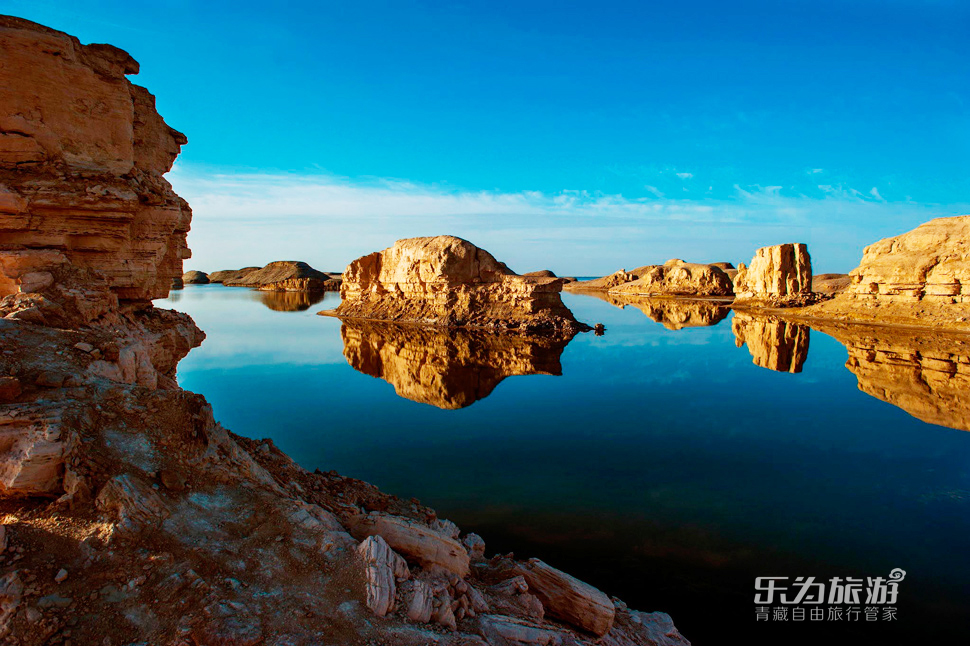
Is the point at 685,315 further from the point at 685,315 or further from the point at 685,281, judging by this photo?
the point at 685,281

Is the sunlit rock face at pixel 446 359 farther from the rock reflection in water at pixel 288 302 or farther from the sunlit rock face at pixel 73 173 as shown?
the rock reflection in water at pixel 288 302

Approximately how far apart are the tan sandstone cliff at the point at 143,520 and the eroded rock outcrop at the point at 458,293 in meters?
37.1

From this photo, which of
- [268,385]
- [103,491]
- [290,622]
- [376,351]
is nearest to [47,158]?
[103,491]

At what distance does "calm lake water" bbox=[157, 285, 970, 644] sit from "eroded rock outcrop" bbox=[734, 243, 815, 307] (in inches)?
1768

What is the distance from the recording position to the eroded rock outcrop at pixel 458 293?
1844 inches

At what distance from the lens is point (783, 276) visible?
66.4 m

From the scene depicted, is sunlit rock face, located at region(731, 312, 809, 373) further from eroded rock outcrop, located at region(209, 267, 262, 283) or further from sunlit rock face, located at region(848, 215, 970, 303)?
eroded rock outcrop, located at region(209, 267, 262, 283)

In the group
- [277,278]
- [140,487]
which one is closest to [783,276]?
[140,487]

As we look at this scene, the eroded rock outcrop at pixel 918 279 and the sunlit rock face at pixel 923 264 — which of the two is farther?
the sunlit rock face at pixel 923 264

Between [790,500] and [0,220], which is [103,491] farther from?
[790,500]

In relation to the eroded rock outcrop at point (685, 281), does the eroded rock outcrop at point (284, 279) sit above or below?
below

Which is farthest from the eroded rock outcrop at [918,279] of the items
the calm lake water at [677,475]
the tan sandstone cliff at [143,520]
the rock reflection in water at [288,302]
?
the rock reflection in water at [288,302]

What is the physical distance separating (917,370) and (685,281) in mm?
72608

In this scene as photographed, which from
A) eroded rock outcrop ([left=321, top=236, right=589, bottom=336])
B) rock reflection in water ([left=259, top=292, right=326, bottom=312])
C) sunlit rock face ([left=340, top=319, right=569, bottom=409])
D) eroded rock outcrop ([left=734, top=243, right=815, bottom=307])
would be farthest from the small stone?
eroded rock outcrop ([left=734, top=243, right=815, bottom=307])
